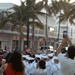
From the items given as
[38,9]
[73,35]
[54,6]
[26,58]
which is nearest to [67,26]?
[73,35]

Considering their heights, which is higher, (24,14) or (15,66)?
(24,14)

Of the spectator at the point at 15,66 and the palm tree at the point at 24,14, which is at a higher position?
the palm tree at the point at 24,14

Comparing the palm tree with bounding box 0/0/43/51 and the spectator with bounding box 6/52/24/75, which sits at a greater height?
the palm tree with bounding box 0/0/43/51

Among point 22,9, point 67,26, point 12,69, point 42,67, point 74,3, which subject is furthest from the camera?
point 67,26

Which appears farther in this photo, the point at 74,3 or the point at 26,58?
the point at 74,3

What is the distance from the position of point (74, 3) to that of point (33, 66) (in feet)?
115

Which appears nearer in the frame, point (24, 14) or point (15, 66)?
point (15, 66)

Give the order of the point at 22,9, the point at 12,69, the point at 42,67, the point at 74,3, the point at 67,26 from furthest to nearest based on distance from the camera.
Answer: the point at 67,26
the point at 74,3
the point at 22,9
the point at 42,67
the point at 12,69

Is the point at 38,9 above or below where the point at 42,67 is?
above

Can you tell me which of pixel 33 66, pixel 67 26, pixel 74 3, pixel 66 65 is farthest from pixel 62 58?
pixel 67 26

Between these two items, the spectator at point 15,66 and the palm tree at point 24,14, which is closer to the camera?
the spectator at point 15,66

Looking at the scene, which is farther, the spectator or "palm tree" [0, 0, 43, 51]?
"palm tree" [0, 0, 43, 51]

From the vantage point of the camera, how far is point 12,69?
5727 mm

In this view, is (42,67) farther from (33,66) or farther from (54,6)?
(54,6)
